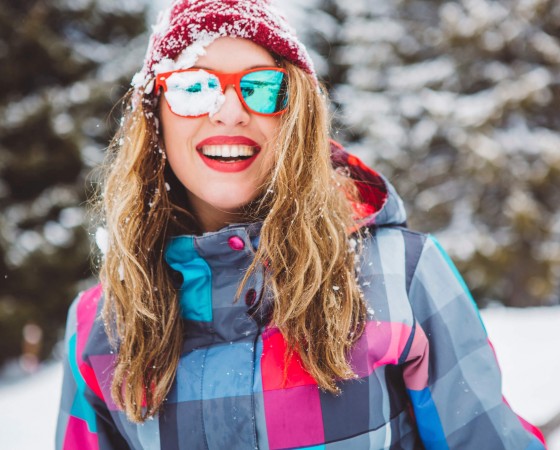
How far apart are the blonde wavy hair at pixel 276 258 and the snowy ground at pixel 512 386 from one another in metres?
2.31

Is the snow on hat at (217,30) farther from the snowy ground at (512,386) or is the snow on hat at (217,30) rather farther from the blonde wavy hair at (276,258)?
the snowy ground at (512,386)

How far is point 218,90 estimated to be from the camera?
5.02ft

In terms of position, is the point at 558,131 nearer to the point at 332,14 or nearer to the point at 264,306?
the point at 332,14

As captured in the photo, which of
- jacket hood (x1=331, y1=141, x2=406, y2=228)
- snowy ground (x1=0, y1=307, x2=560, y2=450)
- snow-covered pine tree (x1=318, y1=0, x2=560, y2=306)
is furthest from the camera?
snow-covered pine tree (x1=318, y1=0, x2=560, y2=306)

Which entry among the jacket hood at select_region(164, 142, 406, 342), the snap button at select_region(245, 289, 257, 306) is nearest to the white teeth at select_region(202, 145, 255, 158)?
the jacket hood at select_region(164, 142, 406, 342)

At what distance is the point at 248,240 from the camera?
1.56 meters

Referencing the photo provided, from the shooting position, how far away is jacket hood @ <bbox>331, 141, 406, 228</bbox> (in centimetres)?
164

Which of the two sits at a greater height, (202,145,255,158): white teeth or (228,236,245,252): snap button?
(202,145,255,158): white teeth

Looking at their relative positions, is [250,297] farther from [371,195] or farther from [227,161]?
[371,195]

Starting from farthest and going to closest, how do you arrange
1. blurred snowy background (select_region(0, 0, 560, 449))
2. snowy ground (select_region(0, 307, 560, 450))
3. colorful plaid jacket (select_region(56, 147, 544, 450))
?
blurred snowy background (select_region(0, 0, 560, 449)) < snowy ground (select_region(0, 307, 560, 450)) < colorful plaid jacket (select_region(56, 147, 544, 450))

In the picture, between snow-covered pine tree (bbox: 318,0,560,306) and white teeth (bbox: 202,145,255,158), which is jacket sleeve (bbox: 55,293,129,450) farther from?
snow-covered pine tree (bbox: 318,0,560,306)

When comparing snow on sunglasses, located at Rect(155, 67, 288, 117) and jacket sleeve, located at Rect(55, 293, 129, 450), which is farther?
jacket sleeve, located at Rect(55, 293, 129, 450)

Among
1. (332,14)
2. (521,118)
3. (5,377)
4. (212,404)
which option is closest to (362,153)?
(521,118)

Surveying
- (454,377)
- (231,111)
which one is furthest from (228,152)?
(454,377)
